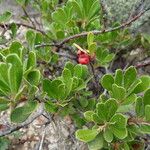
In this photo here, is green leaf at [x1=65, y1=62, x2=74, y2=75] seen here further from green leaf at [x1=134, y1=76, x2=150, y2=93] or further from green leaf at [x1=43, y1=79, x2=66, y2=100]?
green leaf at [x1=134, y1=76, x2=150, y2=93]

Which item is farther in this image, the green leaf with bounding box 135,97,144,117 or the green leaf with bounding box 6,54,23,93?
the green leaf with bounding box 135,97,144,117

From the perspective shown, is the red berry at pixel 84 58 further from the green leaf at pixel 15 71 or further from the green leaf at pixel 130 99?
the green leaf at pixel 15 71

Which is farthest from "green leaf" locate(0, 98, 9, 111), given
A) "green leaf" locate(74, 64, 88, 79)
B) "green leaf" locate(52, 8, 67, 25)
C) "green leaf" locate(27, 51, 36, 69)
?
"green leaf" locate(52, 8, 67, 25)

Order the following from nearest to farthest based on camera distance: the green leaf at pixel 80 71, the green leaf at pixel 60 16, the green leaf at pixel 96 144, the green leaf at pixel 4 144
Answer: the green leaf at pixel 96 144, the green leaf at pixel 80 71, the green leaf at pixel 60 16, the green leaf at pixel 4 144

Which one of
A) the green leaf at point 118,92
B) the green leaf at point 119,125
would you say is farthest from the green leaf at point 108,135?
the green leaf at point 118,92

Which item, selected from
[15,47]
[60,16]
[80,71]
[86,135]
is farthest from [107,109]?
[60,16]
